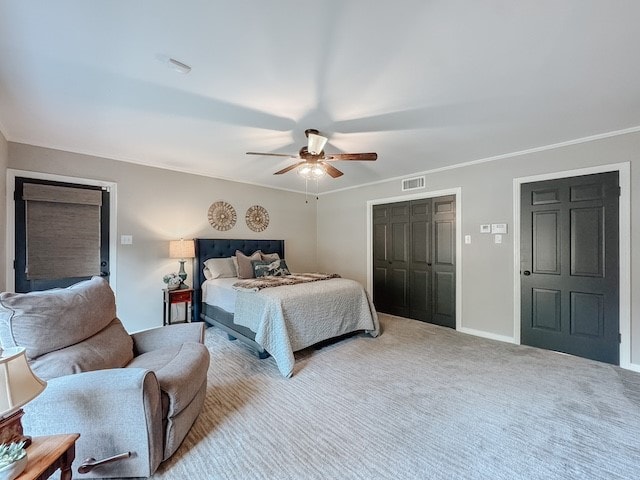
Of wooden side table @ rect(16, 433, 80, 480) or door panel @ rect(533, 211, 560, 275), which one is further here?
door panel @ rect(533, 211, 560, 275)

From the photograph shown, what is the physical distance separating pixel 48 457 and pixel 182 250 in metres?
3.15

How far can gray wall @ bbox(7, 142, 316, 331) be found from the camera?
3467 mm

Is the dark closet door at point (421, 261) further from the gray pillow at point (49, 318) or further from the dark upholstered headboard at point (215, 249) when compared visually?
the gray pillow at point (49, 318)

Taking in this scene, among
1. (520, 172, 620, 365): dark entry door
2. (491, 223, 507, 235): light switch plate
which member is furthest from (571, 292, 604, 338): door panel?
(491, 223, 507, 235): light switch plate

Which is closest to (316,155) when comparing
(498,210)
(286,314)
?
(286,314)

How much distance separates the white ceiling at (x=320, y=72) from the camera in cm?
143

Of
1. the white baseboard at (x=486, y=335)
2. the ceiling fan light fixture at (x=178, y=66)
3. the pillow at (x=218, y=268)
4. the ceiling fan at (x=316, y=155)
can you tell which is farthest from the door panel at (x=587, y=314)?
the pillow at (x=218, y=268)

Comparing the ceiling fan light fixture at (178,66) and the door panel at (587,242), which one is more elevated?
the ceiling fan light fixture at (178,66)

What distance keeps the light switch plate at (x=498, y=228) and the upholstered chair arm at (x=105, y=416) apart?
13.4 feet

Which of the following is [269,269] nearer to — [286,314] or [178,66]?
[286,314]

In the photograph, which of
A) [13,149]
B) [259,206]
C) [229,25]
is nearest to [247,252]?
[259,206]

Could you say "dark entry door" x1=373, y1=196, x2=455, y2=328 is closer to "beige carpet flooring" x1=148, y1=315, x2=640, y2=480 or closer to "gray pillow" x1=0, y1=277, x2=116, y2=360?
"beige carpet flooring" x1=148, y1=315, x2=640, y2=480

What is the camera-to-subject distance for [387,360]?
307 centimetres

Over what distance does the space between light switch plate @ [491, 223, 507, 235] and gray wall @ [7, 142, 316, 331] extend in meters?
4.09
